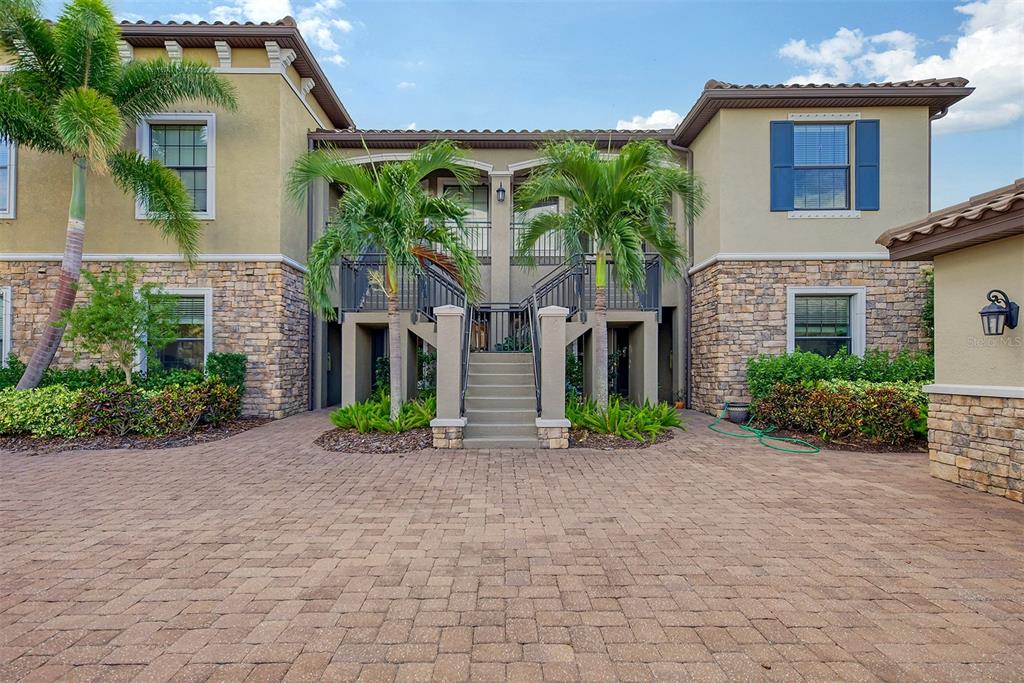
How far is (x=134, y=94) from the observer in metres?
9.04

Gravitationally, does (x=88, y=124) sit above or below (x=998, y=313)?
above

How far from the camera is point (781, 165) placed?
1009cm

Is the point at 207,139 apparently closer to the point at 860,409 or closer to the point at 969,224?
the point at 969,224

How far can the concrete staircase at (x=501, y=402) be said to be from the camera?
7.62 m

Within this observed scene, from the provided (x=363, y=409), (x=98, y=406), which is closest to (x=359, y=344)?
(x=363, y=409)

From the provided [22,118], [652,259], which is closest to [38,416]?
[22,118]

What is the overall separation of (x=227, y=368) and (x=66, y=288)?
2.82 metres

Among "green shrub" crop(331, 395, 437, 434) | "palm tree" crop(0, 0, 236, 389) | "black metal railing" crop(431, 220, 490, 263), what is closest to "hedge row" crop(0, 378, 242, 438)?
"palm tree" crop(0, 0, 236, 389)

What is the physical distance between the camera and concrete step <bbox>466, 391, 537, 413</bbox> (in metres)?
8.39

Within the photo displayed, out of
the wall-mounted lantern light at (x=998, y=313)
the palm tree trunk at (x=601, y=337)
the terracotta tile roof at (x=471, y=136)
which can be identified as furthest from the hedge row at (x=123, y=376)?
the wall-mounted lantern light at (x=998, y=313)

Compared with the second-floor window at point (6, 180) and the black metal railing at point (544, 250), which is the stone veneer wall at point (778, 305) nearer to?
the black metal railing at point (544, 250)

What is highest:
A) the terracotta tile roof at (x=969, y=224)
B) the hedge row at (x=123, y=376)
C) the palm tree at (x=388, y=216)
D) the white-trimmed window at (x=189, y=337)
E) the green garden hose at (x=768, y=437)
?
the palm tree at (x=388, y=216)

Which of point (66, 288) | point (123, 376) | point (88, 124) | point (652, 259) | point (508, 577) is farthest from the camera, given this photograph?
point (652, 259)

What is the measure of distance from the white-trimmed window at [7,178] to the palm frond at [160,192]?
2565 mm
